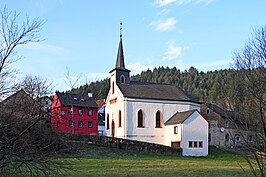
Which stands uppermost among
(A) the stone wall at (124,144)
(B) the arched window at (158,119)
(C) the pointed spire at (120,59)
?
(C) the pointed spire at (120,59)

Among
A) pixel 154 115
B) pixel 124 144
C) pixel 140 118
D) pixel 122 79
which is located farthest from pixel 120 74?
pixel 124 144

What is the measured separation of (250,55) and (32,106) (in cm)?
583

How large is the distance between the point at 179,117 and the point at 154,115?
4120 mm

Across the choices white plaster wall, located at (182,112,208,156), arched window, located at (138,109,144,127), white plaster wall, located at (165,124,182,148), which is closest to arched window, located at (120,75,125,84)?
arched window, located at (138,109,144,127)

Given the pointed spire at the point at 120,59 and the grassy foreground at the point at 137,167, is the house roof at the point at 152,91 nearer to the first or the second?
the pointed spire at the point at 120,59

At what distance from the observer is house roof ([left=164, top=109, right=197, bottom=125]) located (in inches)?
1592

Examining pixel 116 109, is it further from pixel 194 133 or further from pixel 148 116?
pixel 194 133

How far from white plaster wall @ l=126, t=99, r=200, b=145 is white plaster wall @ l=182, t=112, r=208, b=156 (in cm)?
545

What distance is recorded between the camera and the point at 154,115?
45.5m

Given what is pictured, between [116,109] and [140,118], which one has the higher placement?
→ [116,109]

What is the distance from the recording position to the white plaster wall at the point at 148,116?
44188 mm

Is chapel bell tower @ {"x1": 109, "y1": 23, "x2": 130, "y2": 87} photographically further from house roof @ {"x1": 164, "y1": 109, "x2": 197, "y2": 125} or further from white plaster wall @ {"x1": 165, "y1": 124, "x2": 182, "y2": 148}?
white plaster wall @ {"x1": 165, "y1": 124, "x2": 182, "y2": 148}

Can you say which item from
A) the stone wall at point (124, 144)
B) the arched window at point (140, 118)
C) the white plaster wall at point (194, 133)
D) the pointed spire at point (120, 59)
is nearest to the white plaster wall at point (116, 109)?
the arched window at point (140, 118)

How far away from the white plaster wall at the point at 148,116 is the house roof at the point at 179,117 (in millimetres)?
889
